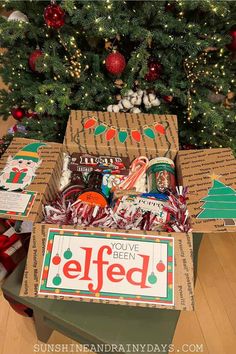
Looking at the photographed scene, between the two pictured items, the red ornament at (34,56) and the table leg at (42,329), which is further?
the red ornament at (34,56)

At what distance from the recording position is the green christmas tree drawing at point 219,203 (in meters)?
0.90

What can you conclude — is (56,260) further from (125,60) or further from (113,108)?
(125,60)

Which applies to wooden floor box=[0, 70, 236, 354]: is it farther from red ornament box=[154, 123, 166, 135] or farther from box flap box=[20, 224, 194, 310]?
red ornament box=[154, 123, 166, 135]

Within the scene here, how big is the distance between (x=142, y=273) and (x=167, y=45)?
3.16ft

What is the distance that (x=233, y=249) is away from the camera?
1.61 metres

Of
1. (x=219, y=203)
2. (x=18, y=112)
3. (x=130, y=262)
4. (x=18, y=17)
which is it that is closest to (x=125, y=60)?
(x=18, y=17)

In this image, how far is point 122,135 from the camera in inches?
46.3

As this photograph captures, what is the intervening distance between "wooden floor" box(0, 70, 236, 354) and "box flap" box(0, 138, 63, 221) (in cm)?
70

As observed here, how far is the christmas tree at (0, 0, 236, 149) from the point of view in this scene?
1.19 m

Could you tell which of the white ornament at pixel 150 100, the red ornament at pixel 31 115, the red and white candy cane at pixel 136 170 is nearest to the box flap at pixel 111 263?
the red and white candy cane at pixel 136 170

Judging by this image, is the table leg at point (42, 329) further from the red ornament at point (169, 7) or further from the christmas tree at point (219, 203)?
the red ornament at point (169, 7)

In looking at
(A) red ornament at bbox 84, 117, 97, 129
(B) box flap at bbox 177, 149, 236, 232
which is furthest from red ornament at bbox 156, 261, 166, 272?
(A) red ornament at bbox 84, 117, 97, 129

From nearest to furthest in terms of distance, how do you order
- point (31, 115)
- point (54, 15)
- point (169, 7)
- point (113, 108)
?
1. point (54, 15)
2. point (169, 7)
3. point (113, 108)
4. point (31, 115)

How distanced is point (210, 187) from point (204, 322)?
2.35ft
